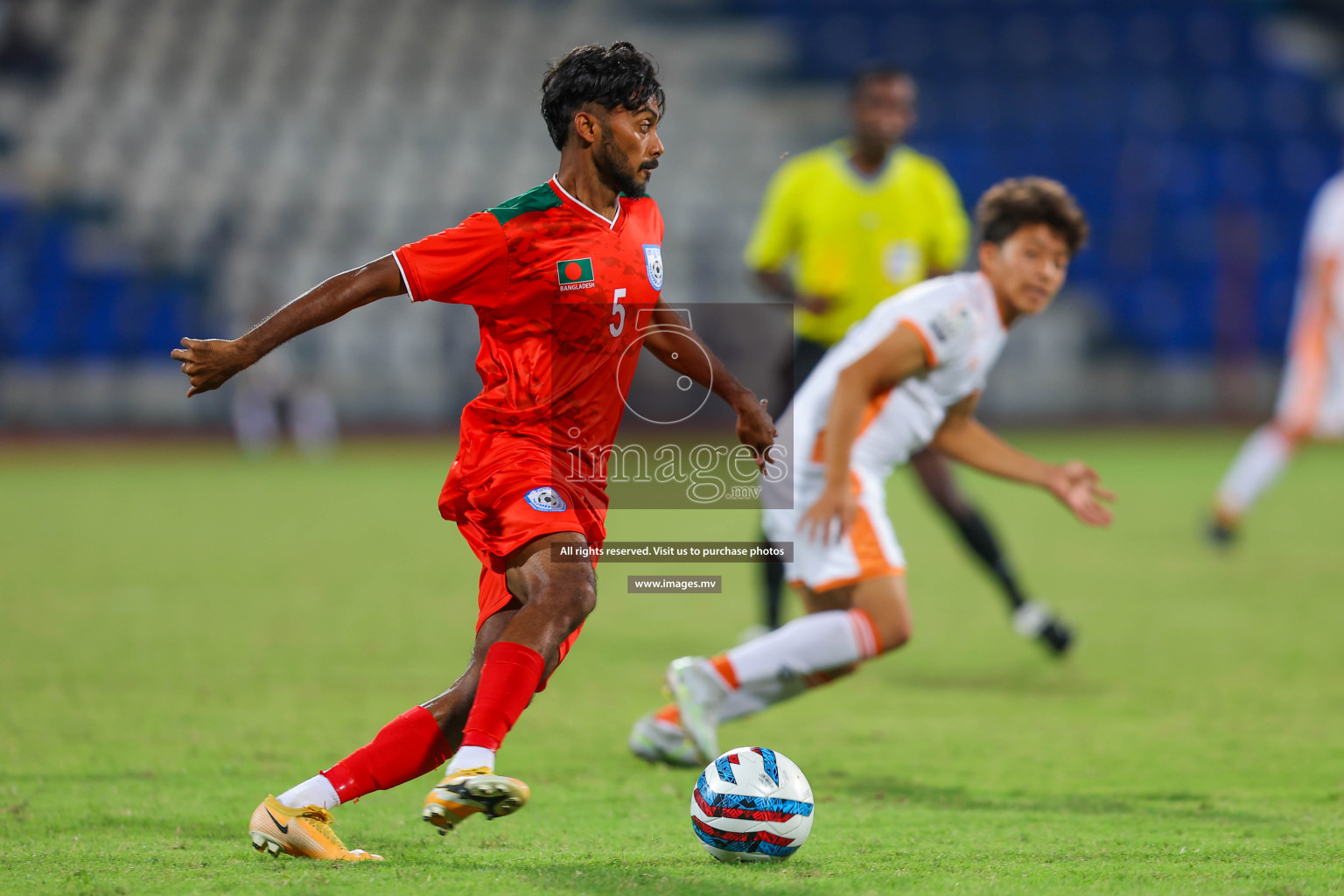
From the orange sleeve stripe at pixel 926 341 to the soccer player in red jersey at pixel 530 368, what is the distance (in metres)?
0.98

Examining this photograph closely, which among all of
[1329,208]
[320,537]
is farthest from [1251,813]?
[320,537]

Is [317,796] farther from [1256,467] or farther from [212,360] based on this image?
[1256,467]

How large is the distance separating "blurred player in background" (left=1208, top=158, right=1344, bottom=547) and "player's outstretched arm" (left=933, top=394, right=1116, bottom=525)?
17.8ft

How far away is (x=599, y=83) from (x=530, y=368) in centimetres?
72

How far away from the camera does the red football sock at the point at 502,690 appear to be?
3109 mm

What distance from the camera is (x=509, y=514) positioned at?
331 cm

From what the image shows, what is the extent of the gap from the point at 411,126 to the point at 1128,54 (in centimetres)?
1183

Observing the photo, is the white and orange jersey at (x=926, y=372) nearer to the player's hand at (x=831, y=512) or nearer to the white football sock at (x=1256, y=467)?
the player's hand at (x=831, y=512)

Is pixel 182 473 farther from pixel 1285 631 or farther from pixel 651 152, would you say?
pixel 651 152

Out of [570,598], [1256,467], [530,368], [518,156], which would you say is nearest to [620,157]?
[530,368]

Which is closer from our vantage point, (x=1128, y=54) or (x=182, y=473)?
(x=182, y=473)

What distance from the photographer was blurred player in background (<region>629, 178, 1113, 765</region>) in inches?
173

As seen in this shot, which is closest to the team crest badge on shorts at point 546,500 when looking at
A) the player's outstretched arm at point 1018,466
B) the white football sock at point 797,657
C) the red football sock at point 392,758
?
the red football sock at point 392,758

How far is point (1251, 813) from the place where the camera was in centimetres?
390
